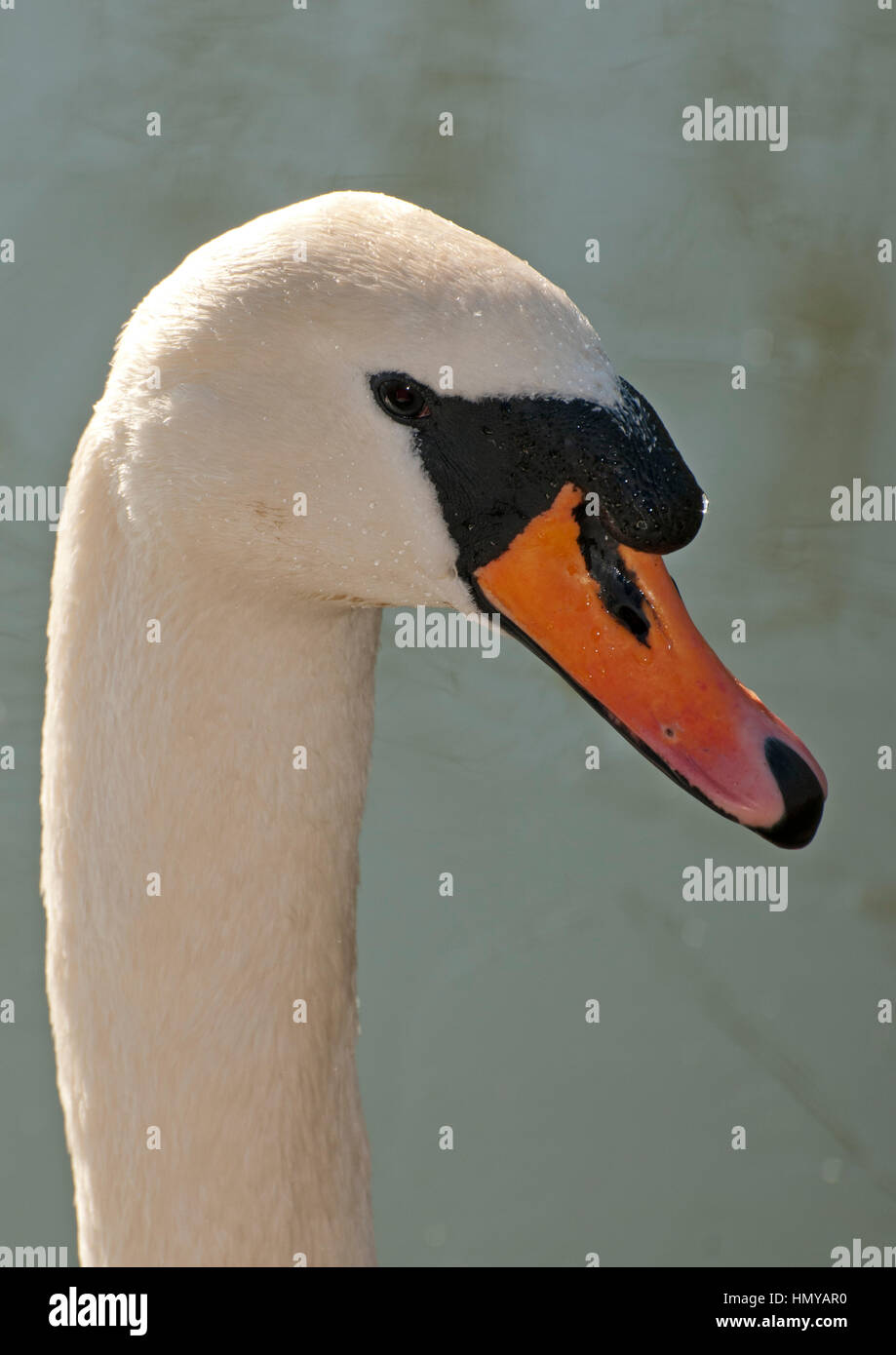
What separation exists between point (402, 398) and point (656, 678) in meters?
0.30

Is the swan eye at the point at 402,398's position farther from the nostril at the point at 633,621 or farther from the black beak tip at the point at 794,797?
the black beak tip at the point at 794,797

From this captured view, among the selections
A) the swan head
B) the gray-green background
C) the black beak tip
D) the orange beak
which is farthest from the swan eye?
the gray-green background

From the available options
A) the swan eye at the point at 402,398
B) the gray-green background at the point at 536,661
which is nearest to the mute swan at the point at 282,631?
the swan eye at the point at 402,398

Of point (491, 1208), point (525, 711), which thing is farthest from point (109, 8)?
point (491, 1208)

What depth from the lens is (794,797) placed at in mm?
1227

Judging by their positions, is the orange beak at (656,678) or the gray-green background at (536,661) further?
the gray-green background at (536,661)

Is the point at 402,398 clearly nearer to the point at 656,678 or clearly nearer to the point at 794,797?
the point at 656,678

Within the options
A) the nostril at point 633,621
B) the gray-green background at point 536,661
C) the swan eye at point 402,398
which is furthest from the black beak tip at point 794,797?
the gray-green background at point 536,661

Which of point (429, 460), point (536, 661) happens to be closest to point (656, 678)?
point (429, 460)

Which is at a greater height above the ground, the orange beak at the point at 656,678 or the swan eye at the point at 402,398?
the swan eye at the point at 402,398

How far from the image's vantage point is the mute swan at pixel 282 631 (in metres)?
1.16

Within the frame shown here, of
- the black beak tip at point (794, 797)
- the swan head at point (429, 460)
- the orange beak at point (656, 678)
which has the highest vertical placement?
the swan head at point (429, 460)
